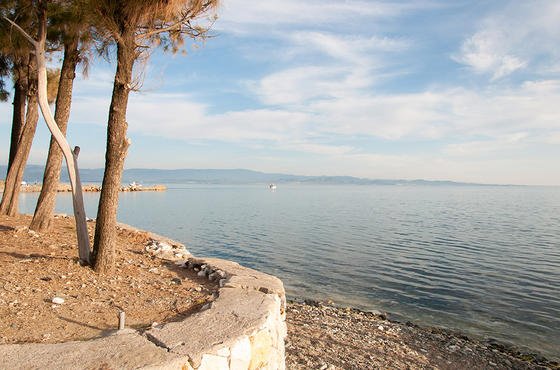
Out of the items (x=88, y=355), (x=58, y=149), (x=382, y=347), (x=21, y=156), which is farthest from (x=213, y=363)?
(x=21, y=156)

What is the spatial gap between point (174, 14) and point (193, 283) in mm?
5308

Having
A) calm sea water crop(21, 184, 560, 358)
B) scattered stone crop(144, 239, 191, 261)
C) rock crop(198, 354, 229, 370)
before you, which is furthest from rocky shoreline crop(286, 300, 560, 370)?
rock crop(198, 354, 229, 370)

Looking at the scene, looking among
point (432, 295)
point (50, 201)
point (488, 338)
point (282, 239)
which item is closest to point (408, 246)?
point (282, 239)

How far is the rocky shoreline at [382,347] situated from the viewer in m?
8.97

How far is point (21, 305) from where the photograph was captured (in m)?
5.88

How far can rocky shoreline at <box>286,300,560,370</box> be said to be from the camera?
897 cm

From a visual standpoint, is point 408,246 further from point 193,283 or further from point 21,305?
point 21,305

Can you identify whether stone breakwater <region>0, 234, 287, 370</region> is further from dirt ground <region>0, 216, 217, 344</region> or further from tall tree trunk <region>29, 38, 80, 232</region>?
tall tree trunk <region>29, 38, 80, 232</region>

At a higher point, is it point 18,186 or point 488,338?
point 18,186

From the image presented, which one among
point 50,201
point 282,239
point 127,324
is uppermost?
point 50,201

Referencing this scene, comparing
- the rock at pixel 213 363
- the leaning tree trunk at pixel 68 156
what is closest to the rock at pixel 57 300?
the leaning tree trunk at pixel 68 156

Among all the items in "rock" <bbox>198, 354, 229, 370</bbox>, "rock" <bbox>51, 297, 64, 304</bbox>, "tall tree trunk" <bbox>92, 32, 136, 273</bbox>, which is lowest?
"rock" <bbox>198, 354, 229, 370</bbox>

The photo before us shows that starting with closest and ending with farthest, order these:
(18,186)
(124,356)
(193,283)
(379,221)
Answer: (124,356) < (193,283) < (18,186) < (379,221)

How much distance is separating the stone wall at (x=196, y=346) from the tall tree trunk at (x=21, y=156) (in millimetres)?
12227
